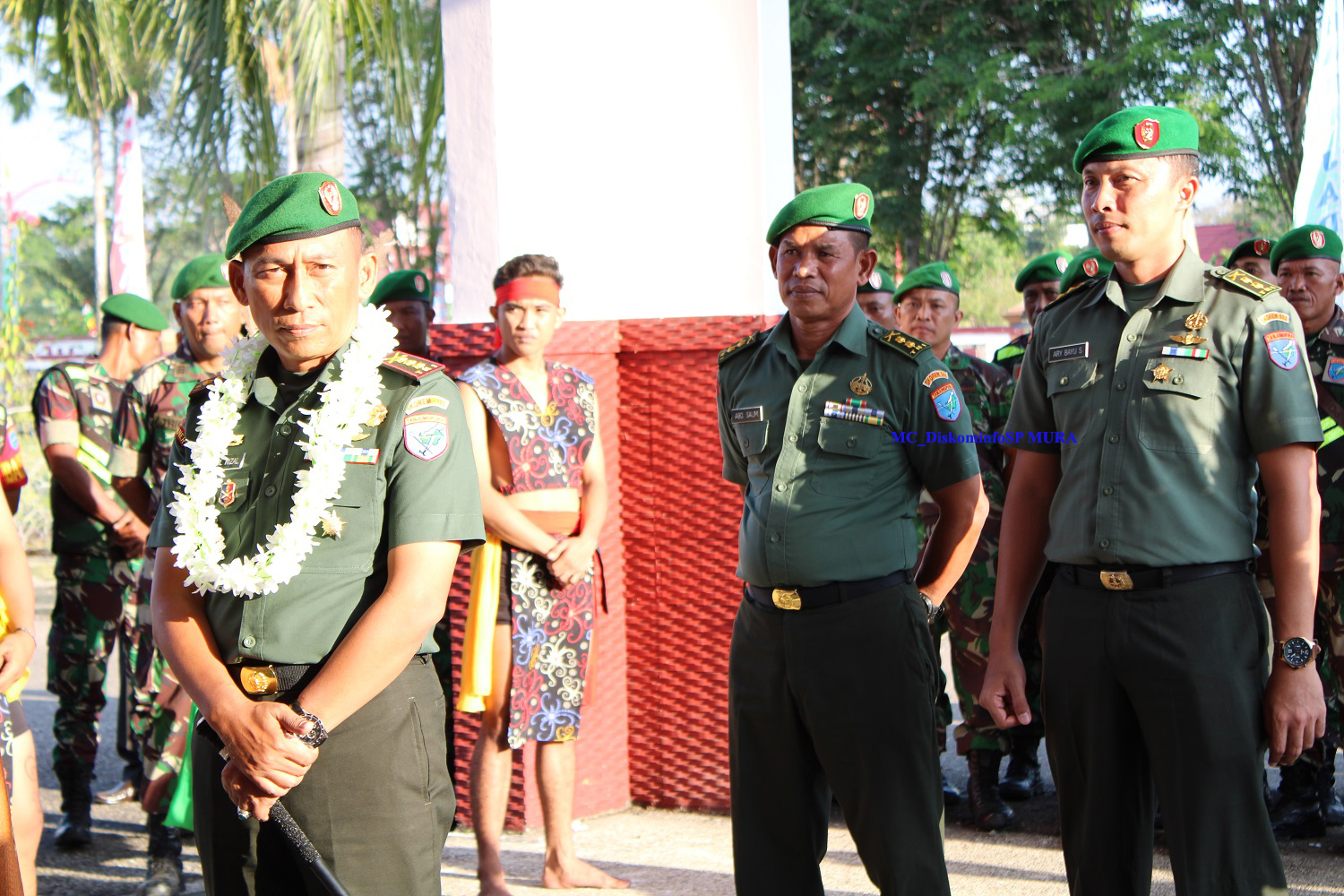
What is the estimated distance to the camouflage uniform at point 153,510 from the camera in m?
4.47

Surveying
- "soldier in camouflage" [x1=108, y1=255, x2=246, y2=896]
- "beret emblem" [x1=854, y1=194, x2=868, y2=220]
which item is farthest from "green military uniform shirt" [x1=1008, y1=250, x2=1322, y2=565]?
"soldier in camouflage" [x1=108, y1=255, x2=246, y2=896]

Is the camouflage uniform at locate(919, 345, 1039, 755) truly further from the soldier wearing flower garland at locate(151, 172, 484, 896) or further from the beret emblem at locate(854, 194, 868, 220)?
the soldier wearing flower garland at locate(151, 172, 484, 896)

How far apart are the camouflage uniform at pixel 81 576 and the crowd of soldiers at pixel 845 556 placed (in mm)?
1304

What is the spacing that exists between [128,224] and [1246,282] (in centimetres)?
1234

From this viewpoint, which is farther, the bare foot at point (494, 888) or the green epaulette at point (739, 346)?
the bare foot at point (494, 888)

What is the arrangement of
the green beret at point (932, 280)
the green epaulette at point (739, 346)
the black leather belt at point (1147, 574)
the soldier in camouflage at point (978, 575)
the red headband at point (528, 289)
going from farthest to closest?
the green beret at point (932, 280) → the soldier in camouflage at point (978, 575) → the red headband at point (528, 289) → the green epaulette at point (739, 346) → the black leather belt at point (1147, 574)

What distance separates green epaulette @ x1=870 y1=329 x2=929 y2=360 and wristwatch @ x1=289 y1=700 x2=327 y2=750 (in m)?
1.70

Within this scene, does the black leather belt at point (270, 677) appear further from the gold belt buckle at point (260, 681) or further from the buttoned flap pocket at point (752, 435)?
the buttoned flap pocket at point (752, 435)

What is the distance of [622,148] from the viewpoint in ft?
17.4

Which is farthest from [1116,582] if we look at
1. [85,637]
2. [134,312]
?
[134,312]

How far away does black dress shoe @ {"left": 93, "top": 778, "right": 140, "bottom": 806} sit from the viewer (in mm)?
5652

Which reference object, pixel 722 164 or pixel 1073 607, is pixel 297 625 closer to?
pixel 1073 607

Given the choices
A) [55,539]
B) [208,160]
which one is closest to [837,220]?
[55,539]

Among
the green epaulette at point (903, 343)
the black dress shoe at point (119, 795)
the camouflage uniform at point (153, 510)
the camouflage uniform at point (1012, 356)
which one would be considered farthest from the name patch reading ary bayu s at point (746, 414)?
the black dress shoe at point (119, 795)
